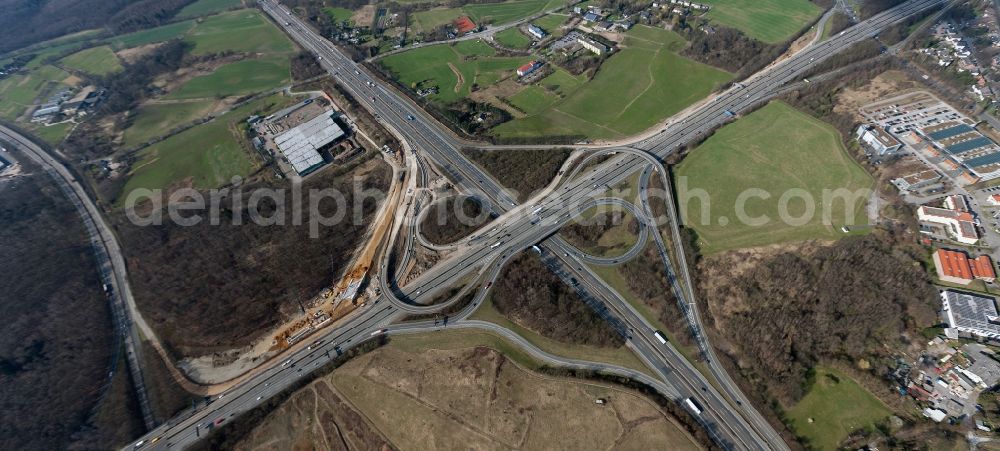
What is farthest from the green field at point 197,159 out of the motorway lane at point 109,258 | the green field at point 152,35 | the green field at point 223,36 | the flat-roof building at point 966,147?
the flat-roof building at point 966,147

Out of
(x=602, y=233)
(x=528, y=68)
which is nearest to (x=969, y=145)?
(x=602, y=233)

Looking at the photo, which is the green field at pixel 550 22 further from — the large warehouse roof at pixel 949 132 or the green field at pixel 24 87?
the green field at pixel 24 87

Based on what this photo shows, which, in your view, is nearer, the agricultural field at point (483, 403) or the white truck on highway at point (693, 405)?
the agricultural field at point (483, 403)

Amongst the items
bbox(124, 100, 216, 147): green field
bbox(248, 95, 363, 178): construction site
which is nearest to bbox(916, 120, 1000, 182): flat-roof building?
bbox(248, 95, 363, 178): construction site

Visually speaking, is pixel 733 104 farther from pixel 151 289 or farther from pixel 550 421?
pixel 151 289

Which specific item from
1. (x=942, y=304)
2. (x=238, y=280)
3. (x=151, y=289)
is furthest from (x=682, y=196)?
(x=151, y=289)

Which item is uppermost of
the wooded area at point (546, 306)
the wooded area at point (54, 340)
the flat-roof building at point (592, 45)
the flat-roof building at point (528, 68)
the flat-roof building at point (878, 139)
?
the flat-roof building at point (592, 45)

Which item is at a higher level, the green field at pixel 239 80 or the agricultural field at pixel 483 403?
the green field at pixel 239 80
